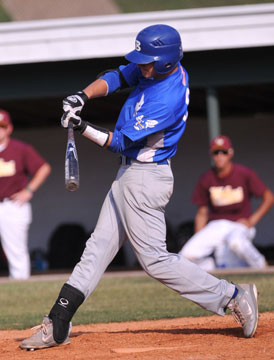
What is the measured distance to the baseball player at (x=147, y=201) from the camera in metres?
4.31

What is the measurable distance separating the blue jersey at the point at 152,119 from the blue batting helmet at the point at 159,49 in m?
0.11

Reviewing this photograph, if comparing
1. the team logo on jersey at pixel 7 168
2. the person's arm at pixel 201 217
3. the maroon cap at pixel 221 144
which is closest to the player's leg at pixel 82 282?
the maroon cap at pixel 221 144

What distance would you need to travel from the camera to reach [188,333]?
486cm

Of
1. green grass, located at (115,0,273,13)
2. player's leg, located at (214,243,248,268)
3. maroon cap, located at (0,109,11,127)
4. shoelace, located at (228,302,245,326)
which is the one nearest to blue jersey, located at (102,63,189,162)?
shoelace, located at (228,302,245,326)

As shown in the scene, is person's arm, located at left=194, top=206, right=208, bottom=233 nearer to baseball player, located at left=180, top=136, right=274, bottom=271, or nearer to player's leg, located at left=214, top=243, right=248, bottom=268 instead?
baseball player, located at left=180, top=136, right=274, bottom=271

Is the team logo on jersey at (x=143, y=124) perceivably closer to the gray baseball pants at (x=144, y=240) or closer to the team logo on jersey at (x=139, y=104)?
the team logo on jersey at (x=139, y=104)

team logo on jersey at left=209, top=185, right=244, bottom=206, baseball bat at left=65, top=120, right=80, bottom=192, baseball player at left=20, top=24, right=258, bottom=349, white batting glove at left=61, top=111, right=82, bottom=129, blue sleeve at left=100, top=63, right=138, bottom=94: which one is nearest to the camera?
baseball bat at left=65, top=120, right=80, bottom=192

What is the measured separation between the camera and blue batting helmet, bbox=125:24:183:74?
4.31m

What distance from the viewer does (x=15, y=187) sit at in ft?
29.9

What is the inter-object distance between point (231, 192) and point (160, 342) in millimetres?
4699

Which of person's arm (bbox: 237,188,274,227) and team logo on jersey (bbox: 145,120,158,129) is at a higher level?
team logo on jersey (bbox: 145,120,158,129)

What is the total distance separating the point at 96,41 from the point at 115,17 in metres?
0.41

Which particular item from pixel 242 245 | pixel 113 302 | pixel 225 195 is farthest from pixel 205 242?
pixel 113 302

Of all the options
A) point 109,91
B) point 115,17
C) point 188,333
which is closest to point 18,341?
point 188,333
